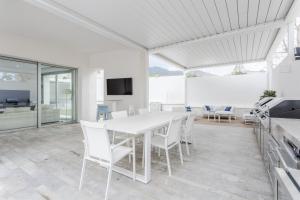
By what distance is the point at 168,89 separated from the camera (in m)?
9.46

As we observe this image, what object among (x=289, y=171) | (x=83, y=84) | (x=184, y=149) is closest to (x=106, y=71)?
(x=83, y=84)

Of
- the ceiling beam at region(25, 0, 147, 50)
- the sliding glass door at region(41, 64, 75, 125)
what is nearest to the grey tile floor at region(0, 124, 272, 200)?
the sliding glass door at region(41, 64, 75, 125)

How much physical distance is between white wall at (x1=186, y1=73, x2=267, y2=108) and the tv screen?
4.16 meters

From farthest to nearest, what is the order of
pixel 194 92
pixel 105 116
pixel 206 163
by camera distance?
pixel 194 92
pixel 105 116
pixel 206 163

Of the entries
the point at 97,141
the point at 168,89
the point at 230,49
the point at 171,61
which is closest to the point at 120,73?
the point at 171,61

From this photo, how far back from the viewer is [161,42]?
5.31 m

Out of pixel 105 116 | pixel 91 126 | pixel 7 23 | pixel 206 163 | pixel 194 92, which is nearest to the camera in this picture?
pixel 91 126

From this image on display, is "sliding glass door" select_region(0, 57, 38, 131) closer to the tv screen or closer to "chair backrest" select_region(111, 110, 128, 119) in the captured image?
the tv screen

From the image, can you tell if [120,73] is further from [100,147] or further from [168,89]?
[100,147]

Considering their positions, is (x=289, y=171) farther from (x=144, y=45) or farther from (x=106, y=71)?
(x=106, y=71)

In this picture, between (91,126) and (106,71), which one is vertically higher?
(106,71)

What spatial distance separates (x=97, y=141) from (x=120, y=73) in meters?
4.84

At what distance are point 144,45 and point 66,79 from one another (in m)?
3.28

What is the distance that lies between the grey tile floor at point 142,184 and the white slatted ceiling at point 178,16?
8.94 feet
